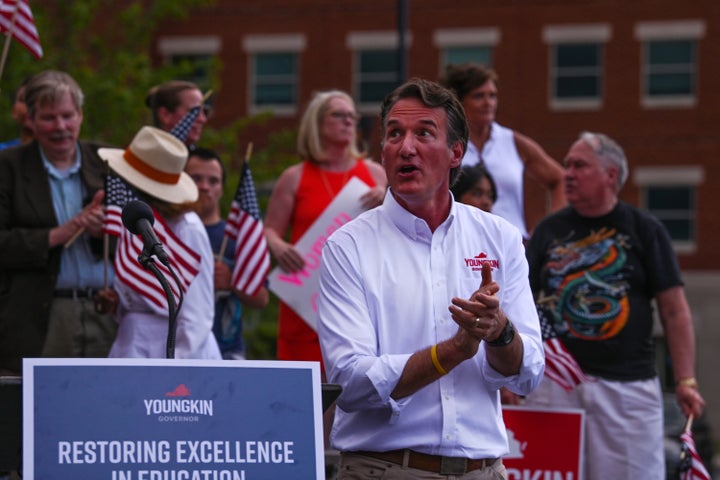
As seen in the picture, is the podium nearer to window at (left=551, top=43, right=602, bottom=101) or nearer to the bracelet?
the bracelet

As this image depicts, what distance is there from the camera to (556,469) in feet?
24.6

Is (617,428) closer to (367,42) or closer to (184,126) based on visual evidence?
(184,126)

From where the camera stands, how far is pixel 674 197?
36.6 m

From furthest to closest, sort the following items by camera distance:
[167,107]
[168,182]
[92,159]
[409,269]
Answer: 1. [167,107]
2. [92,159]
3. [168,182]
4. [409,269]

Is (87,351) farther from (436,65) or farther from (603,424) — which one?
(436,65)

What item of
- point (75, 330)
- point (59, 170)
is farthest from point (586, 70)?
point (75, 330)

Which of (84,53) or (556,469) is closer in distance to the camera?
(556,469)

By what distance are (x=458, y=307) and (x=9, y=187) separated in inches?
153

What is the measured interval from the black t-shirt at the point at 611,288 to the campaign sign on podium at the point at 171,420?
3.76m

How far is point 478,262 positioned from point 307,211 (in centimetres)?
357

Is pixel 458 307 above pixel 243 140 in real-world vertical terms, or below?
below

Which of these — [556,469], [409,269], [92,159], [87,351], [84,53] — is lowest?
[556,469]

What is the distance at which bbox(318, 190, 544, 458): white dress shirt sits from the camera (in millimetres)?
4836

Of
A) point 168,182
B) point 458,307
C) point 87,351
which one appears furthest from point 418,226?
point 87,351
